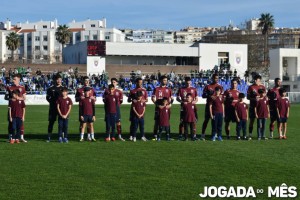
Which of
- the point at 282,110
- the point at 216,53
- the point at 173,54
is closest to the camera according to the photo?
the point at 282,110

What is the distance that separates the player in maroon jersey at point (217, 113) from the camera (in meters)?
17.0

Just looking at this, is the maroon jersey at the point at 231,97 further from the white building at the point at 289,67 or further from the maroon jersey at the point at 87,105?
the white building at the point at 289,67

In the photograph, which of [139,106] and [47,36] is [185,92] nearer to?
[139,106]

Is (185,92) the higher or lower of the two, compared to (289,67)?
lower

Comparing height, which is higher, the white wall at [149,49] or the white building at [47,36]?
the white building at [47,36]

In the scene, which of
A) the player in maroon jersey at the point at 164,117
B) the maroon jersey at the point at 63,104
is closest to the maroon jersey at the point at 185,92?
the player in maroon jersey at the point at 164,117

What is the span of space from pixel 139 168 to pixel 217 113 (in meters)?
6.40

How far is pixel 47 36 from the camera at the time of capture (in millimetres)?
137500

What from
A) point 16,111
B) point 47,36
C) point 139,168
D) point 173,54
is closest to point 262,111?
point 139,168

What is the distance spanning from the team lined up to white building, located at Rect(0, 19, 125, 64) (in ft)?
363

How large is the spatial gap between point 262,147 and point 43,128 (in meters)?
9.79

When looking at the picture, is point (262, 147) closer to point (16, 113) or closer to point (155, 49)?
point (16, 113)

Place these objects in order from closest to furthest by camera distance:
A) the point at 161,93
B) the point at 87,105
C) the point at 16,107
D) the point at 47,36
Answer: the point at 16,107, the point at 87,105, the point at 161,93, the point at 47,36

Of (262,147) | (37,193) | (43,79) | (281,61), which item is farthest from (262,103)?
(281,61)
